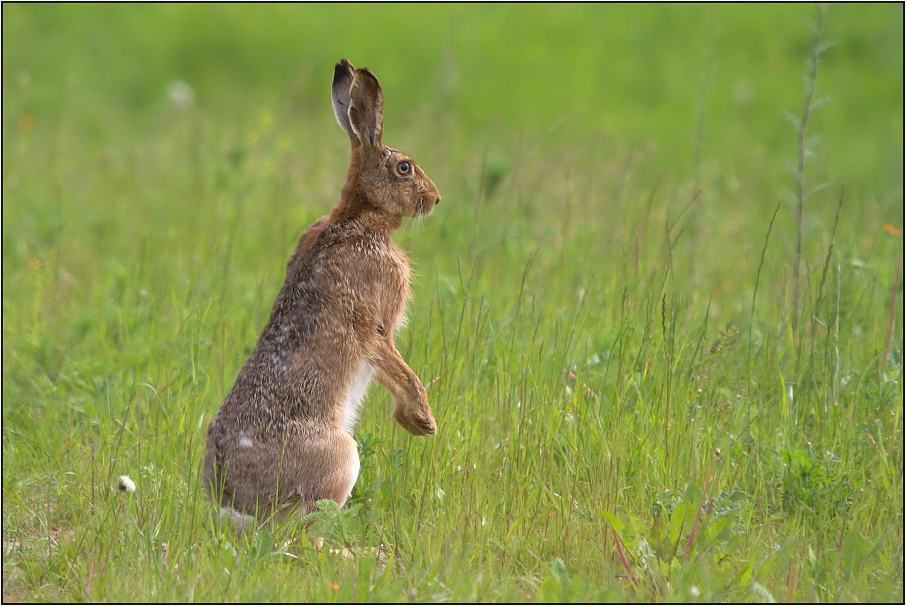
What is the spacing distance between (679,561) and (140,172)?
7.16 metres

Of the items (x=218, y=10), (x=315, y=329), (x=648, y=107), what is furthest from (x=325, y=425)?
(x=218, y=10)

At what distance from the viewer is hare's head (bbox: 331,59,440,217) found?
428 centimetres

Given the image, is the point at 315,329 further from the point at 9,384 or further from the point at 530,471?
the point at 9,384

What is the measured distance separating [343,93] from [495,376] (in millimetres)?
1544

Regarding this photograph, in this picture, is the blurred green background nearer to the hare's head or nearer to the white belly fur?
the hare's head

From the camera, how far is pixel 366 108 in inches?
169

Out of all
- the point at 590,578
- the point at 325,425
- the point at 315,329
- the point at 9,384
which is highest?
the point at 315,329

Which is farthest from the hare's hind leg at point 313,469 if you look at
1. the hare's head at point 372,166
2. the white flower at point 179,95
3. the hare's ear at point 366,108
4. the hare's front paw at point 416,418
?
the white flower at point 179,95

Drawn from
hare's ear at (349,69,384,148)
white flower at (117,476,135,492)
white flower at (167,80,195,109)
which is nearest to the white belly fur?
white flower at (117,476,135,492)

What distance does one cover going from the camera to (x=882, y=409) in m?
4.52

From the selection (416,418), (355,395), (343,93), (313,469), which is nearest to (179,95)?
(343,93)

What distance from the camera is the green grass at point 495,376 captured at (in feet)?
12.1

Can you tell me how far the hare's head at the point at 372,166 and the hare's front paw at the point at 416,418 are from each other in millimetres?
871

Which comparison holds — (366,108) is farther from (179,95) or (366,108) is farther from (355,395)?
(179,95)
